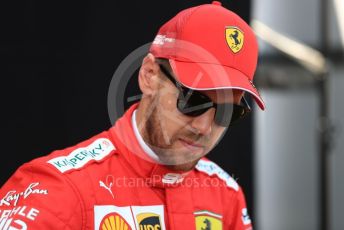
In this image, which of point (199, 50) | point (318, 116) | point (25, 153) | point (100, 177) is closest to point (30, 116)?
point (25, 153)

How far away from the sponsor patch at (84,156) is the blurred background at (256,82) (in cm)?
76

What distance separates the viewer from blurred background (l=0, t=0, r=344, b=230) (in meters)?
2.61

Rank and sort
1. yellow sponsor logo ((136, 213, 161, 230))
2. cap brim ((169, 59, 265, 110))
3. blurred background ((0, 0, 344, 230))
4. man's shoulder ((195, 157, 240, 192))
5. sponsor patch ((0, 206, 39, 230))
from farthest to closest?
blurred background ((0, 0, 344, 230))
man's shoulder ((195, 157, 240, 192))
yellow sponsor logo ((136, 213, 161, 230))
cap brim ((169, 59, 265, 110))
sponsor patch ((0, 206, 39, 230))

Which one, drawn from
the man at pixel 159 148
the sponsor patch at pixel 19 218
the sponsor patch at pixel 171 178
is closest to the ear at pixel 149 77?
the man at pixel 159 148

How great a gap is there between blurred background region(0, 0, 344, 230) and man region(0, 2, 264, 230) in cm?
75

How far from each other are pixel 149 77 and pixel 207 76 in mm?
Answer: 181

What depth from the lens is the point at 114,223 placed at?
1.80m

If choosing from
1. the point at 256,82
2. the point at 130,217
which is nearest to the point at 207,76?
the point at 130,217

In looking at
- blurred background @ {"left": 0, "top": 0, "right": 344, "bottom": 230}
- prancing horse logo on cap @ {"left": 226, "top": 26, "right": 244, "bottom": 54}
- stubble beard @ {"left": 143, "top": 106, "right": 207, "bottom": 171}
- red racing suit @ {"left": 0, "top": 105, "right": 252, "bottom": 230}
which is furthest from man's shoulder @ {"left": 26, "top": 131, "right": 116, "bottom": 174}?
blurred background @ {"left": 0, "top": 0, "right": 344, "bottom": 230}

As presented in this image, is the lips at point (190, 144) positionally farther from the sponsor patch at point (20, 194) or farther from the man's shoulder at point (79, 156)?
the sponsor patch at point (20, 194)

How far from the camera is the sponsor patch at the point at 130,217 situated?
5.81 feet

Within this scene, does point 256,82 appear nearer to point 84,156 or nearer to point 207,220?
point 207,220

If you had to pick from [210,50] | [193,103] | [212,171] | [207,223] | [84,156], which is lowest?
[207,223]

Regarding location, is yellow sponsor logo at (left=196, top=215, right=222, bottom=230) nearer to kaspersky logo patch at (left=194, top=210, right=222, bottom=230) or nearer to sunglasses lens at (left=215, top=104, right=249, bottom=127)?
kaspersky logo patch at (left=194, top=210, right=222, bottom=230)
